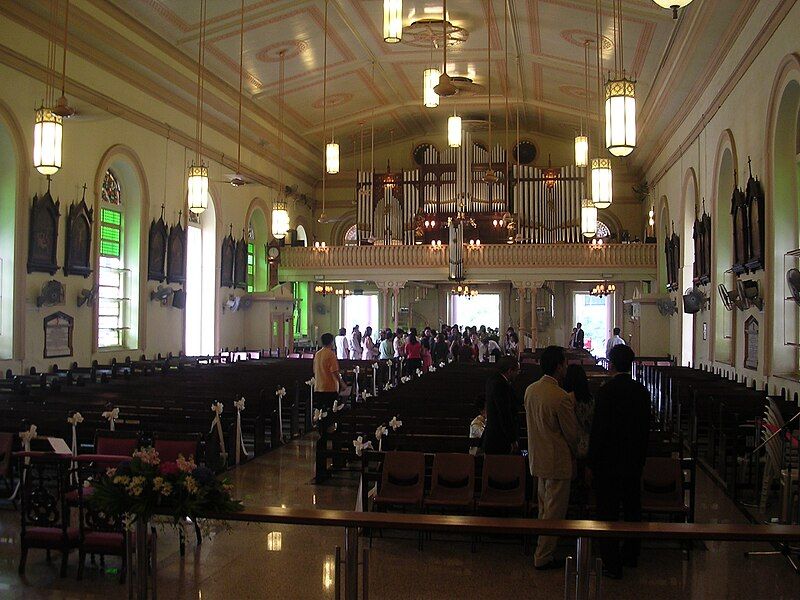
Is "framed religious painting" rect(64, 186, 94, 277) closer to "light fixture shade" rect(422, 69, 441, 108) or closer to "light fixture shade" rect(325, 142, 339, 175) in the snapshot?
"light fixture shade" rect(325, 142, 339, 175)

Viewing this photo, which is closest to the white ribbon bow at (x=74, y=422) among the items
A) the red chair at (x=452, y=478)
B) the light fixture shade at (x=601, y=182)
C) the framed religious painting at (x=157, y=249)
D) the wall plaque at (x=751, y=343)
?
the red chair at (x=452, y=478)

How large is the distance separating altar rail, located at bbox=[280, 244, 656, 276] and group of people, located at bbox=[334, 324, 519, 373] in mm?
2493

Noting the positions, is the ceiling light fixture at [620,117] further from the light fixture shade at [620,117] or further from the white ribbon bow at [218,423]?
the white ribbon bow at [218,423]

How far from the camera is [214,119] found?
2312 centimetres

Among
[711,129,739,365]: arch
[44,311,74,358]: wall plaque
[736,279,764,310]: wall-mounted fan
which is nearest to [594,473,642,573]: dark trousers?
[736,279,764,310]: wall-mounted fan

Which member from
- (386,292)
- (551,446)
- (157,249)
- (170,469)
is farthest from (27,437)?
(386,292)

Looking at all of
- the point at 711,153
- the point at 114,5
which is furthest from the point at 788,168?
the point at 114,5

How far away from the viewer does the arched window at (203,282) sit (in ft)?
77.1

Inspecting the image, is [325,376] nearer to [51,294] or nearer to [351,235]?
[51,294]

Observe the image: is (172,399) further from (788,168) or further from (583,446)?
(788,168)

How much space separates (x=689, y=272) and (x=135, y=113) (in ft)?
49.0

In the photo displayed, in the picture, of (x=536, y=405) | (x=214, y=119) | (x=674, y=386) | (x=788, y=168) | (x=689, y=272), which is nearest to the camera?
(x=536, y=405)

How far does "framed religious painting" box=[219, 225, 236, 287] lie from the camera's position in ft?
78.8

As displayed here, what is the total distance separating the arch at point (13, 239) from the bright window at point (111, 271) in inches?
131
